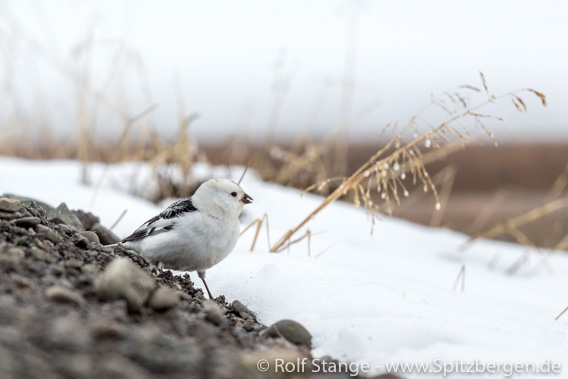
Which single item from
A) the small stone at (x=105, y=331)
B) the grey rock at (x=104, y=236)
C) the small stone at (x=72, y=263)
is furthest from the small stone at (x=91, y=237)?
the small stone at (x=105, y=331)

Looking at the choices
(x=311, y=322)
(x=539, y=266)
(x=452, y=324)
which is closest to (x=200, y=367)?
(x=311, y=322)

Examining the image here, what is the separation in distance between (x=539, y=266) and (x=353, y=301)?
3.25 meters

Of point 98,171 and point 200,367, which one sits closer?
point 200,367

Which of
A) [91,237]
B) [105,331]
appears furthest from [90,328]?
[91,237]

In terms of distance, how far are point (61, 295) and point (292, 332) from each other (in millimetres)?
674

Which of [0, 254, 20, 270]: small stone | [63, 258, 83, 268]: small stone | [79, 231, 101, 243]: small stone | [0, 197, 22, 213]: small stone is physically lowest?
[79, 231, 101, 243]: small stone

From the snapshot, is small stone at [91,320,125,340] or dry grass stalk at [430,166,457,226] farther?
dry grass stalk at [430,166,457,226]

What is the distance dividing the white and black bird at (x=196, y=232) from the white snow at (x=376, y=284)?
17 cm

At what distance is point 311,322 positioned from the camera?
198cm

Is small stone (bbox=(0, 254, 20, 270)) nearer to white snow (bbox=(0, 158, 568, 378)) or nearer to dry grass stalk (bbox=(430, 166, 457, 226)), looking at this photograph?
white snow (bbox=(0, 158, 568, 378))

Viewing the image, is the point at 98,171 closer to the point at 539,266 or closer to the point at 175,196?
the point at 175,196

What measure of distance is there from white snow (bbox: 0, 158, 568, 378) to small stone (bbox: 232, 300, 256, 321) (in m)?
0.04

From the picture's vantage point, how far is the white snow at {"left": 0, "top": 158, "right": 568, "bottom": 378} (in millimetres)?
1828

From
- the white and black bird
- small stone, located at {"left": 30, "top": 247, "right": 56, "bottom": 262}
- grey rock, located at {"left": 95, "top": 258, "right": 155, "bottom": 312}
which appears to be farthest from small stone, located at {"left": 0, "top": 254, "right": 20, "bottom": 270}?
the white and black bird
